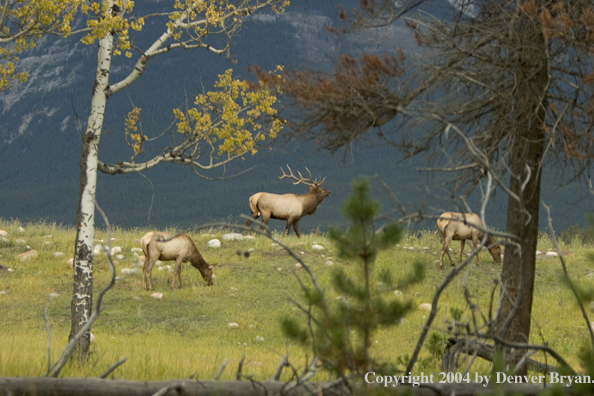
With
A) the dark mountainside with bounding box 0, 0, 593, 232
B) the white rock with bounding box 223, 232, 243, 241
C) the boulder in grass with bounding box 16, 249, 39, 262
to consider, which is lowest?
the boulder in grass with bounding box 16, 249, 39, 262

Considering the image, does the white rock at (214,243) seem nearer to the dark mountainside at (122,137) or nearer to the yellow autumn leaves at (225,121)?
the yellow autumn leaves at (225,121)

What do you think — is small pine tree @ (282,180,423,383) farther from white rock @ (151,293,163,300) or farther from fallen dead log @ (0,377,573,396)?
white rock @ (151,293,163,300)

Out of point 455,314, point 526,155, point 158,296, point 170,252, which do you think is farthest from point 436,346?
point 170,252

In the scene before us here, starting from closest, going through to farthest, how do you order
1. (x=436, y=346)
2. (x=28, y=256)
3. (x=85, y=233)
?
(x=436, y=346), (x=85, y=233), (x=28, y=256)

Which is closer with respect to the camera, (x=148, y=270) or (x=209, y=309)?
(x=209, y=309)

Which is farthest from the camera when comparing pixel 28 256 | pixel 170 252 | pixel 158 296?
pixel 28 256

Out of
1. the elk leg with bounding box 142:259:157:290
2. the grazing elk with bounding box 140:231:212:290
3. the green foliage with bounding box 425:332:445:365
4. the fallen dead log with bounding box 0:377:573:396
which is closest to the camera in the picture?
the fallen dead log with bounding box 0:377:573:396

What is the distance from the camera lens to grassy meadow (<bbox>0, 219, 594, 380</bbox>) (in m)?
7.63

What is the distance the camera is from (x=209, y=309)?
12.5 m

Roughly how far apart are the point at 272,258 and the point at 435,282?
4.20 m

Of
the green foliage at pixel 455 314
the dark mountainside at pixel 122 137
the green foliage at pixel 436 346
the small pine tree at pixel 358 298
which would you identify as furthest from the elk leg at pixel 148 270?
the dark mountainside at pixel 122 137

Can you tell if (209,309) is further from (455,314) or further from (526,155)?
(526,155)

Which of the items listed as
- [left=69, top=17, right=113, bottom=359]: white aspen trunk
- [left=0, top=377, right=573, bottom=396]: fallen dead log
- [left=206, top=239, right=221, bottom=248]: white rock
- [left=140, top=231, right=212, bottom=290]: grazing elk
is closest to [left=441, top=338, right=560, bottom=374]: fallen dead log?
[left=0, top=377, right=573, bottom=396]: fallen dead log

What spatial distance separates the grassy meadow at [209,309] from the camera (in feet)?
25.0
